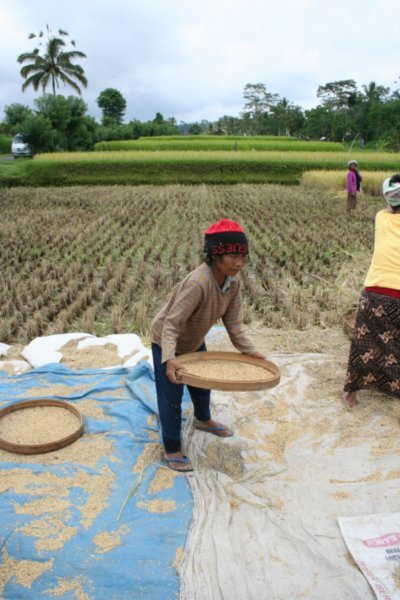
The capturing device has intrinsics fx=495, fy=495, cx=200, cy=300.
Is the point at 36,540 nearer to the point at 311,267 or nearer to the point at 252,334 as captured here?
the point at 252,334

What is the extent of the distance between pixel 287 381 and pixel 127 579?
1950 millimetres

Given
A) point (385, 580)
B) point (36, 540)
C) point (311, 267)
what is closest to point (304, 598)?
point (385, 580)

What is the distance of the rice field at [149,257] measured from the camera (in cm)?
502

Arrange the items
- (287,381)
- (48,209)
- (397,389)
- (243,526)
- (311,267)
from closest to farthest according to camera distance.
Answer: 1. (243,526)
2. (397,389)
3. (287,381)
4. (311,267)
5. (48,209)

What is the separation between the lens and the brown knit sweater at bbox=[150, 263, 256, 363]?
2.26 m

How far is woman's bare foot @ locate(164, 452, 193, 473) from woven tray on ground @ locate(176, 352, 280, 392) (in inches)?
20.0

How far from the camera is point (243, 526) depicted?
2146mm

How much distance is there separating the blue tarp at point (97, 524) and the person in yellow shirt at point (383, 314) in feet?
4.32

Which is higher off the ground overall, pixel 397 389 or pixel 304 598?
pixel 397 389

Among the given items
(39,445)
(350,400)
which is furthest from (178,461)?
(350,400)

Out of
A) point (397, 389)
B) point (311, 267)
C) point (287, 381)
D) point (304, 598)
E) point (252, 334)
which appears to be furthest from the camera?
point (311, 267)

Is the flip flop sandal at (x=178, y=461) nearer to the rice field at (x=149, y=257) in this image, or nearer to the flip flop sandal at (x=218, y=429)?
the flip flop sandal at (x=218, y=429)

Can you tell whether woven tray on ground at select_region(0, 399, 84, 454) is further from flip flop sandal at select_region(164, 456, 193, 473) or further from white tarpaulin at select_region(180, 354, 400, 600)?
white tarpaulin at select_region(180, 354, 400, 600)

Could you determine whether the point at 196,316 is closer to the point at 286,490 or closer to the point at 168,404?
the point at 168,404
